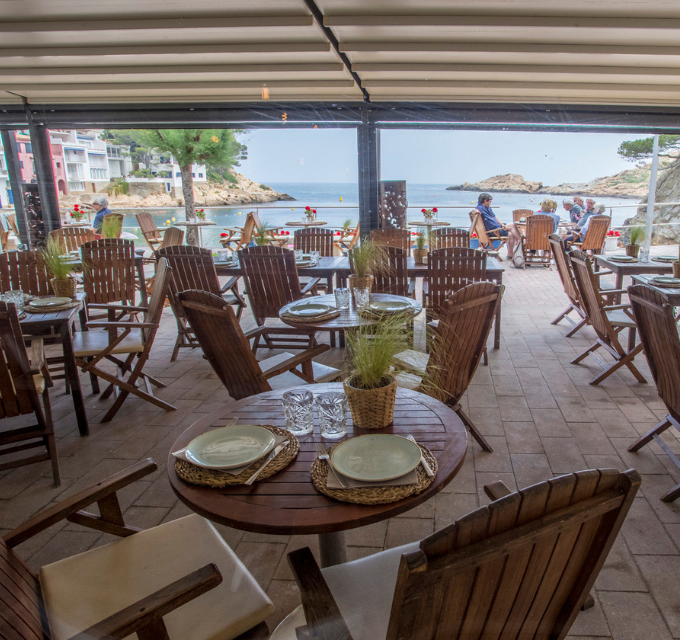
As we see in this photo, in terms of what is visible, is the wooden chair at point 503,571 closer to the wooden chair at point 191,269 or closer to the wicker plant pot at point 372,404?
the wicker plant pot at point 372,404

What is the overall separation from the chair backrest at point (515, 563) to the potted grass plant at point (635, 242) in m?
4.54

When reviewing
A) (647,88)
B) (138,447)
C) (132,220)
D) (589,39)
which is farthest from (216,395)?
(132,220)

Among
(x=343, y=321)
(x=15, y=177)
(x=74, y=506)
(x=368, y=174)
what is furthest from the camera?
(x=15, y=177)

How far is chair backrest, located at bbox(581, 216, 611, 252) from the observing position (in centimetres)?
823

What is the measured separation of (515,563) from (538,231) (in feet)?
29.0

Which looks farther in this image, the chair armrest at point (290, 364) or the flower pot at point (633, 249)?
the flower pot at point (633, 249)

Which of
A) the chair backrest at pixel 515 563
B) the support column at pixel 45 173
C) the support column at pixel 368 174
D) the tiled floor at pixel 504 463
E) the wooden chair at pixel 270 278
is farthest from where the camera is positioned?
the support column at pixel 45 173

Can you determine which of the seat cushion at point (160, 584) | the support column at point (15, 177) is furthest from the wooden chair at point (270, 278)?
the support column at point (15, 177)

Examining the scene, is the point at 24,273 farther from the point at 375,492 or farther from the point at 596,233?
the point at 596,233

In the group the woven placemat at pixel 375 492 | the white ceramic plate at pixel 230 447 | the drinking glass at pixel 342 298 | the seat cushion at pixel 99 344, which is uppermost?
the drinking glass at pixel 342 298

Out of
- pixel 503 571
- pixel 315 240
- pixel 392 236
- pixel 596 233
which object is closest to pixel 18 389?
pixel 503 571

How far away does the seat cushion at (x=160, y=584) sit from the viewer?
1.36 meters

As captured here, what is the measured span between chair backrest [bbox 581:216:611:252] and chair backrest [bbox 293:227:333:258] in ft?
14.5

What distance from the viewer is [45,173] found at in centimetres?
716
